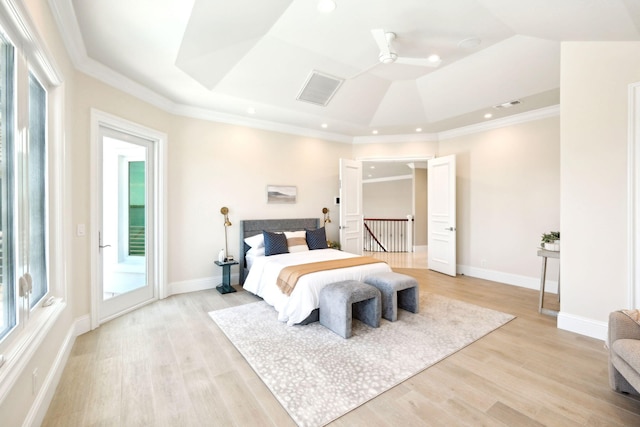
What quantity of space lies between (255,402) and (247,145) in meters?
3.97

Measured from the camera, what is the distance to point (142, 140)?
3.79m

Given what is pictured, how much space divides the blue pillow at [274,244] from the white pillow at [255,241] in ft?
0.50

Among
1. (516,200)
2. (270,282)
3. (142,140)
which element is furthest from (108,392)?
(516,200)

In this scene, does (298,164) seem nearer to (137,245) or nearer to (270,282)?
(270,282)

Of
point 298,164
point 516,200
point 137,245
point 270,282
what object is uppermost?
point 298,164

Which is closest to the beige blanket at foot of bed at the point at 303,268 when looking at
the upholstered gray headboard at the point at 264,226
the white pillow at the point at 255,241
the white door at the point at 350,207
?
the white pillow at the point at 255,241

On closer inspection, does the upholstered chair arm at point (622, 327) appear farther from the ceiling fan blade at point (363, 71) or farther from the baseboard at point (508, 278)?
the ceiling fan blade at point (363, 71)

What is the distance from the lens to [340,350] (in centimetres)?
262

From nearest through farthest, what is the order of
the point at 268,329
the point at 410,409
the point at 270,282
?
the point at 410,409, the point at 268,329, the point at 270,282

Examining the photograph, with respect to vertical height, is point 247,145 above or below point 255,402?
above

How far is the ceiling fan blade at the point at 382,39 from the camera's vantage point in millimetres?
2578

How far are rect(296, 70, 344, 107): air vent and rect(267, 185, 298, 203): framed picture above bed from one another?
1662mm

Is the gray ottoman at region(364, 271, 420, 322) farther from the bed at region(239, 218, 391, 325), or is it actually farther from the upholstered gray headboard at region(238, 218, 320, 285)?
the upholstered gray headboard at region(238, 218, 320, 285)

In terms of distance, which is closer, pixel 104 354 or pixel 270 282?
pixel 104 354
